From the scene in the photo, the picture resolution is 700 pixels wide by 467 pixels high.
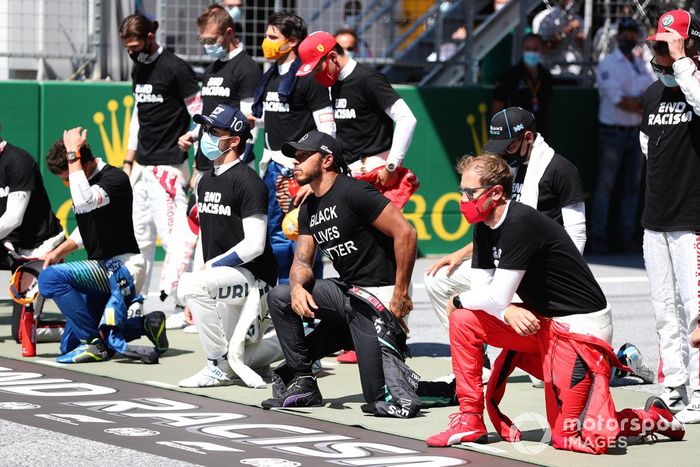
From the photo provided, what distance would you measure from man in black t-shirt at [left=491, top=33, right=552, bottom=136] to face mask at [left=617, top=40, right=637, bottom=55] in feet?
3.74

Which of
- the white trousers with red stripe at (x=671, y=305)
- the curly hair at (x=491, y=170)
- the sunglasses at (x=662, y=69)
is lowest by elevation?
the white trousers with red stripe at (x=671, y=305)

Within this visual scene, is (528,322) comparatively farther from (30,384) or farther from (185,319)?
(185,319)

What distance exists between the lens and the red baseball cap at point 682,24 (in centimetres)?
730

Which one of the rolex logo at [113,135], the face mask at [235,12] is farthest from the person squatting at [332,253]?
the rolex logo at [113,135]

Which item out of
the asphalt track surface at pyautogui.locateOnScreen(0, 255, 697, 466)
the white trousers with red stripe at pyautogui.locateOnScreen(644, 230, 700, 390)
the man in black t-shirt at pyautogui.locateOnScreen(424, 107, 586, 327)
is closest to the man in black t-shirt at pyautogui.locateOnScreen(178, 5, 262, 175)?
the asphalt track surface at pyautogui.locateOnScreen(0, 255, 697, 466)

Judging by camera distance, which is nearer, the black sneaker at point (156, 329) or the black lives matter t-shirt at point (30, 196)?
the black sneaker at point (156, 329)

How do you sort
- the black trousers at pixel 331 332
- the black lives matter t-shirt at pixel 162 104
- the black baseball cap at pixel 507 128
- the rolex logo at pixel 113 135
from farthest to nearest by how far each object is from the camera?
the rolex logo at pixel 113 135, the black lives matter t-shirt at pixel 162 104, the black baseball cap at pixel 507 128, the black trousers at pixel 331 332

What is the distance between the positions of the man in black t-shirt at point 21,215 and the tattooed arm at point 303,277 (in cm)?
257

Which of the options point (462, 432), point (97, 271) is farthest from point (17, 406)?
point (462, 432)

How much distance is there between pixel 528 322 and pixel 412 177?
279 centimetres

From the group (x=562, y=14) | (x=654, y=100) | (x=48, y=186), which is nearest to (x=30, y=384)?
(x=654, y=100)

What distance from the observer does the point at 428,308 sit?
467 inches

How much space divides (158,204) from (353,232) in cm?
355

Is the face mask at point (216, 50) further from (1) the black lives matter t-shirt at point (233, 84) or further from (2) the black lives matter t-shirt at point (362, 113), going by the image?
(2) the black lives matter t-shirt at point (362, 113)
